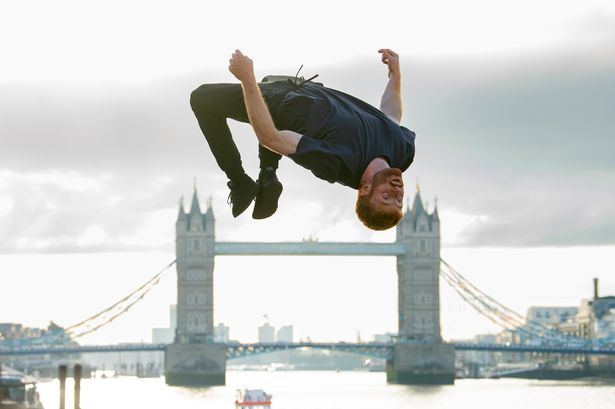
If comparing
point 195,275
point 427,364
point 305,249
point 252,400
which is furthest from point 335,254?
point 252,400

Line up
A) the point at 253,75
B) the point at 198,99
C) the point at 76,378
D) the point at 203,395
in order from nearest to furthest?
1. the point at 253,75
2. the point at 198,99
3. the point at 76,378
4. the point at 203,395

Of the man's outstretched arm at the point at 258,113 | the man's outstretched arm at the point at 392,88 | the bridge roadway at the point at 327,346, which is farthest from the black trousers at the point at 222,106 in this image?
the bridge roadway at the point at 327,346

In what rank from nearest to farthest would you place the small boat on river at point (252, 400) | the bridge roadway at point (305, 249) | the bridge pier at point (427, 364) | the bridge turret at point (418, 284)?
the small boat on river at point (252, 400) < the bridge roadway at point (305, 249) < the bridge pier at point (427, 364) < the bridge turret at point (418, 284)

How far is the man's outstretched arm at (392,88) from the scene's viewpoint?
5.93 m

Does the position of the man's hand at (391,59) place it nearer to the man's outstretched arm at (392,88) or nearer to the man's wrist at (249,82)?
the man's outstretched arm at (392,88)

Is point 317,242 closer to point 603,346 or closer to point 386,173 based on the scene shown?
point 603,346

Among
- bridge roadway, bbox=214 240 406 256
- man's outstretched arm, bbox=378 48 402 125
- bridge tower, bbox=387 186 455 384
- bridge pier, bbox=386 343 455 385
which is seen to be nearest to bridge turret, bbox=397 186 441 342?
bridge tower, bbox=387 186 455 384

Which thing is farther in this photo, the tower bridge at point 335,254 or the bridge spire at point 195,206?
the bridge spire at point 195,206

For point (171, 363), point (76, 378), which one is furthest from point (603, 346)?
point (76, 378)

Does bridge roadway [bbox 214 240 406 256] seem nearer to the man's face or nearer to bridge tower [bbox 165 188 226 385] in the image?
bridge tower [bbox 165 188 226 385]

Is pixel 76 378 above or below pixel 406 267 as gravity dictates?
below

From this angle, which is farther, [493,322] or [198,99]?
[493,322]

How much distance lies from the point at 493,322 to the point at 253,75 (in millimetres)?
141342

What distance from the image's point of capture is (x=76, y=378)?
118 ft
